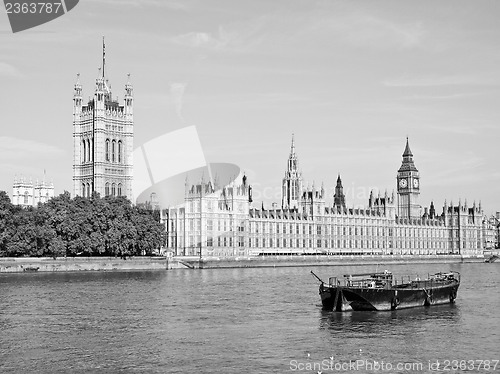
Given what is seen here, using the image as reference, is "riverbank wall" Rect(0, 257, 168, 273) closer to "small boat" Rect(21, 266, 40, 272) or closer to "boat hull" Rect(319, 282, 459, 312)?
"small boat" Rect(21, 266, 40, 272)

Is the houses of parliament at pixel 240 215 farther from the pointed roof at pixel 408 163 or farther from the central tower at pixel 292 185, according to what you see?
the pointed roof at pixel 408 163

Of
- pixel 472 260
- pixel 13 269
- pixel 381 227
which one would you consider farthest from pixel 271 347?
pixel 472 260

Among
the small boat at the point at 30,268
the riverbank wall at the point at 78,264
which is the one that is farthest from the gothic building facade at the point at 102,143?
the small boat at the point at 30,268

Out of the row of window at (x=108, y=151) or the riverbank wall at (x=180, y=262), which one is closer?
the riverbank wall at (x=180, y=262)

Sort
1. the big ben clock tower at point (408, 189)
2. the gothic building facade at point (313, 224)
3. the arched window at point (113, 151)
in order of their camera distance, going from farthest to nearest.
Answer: the big ben clock tower at point (408, 189), the arched window at point (113, 151), the gothic building facade at point (313, 224)

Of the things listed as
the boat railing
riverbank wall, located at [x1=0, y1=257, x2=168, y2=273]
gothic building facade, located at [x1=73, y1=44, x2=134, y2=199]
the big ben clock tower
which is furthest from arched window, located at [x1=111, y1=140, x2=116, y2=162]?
the boat railing

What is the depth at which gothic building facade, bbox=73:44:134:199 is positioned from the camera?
13825 centimetres

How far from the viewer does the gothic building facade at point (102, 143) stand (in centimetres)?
13825

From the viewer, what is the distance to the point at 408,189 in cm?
19275

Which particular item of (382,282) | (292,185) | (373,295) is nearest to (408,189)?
(292,185)

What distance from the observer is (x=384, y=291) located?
5003 cm

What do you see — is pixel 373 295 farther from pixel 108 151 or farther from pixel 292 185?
pixel 292 185

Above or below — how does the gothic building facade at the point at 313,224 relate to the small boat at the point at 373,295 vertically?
above

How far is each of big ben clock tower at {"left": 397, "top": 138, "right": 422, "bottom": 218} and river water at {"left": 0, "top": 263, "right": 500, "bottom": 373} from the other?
130699 millimetres
